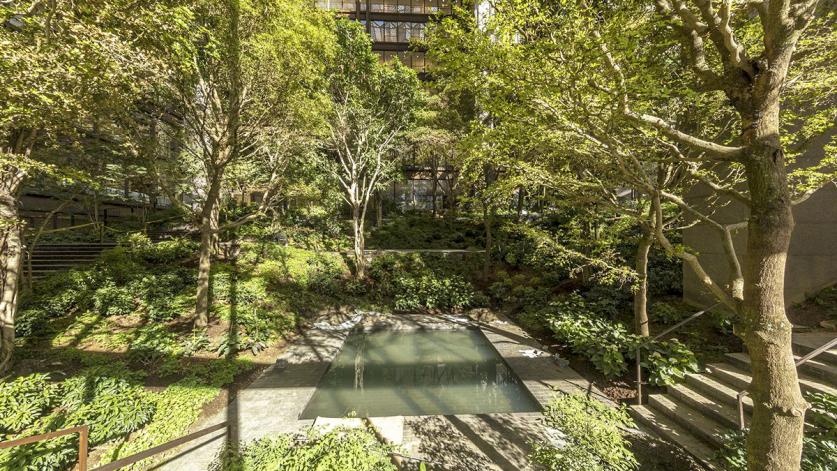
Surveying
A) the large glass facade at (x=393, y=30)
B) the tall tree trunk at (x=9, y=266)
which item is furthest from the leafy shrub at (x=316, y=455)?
the large glass facade at (x=393, y=30)

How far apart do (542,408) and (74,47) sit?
9427 mm

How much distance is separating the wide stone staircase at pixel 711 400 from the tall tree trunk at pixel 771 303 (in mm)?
1721

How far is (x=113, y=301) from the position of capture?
28.4 ft

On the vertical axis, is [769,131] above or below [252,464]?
above

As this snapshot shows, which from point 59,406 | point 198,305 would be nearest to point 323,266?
point 198,305

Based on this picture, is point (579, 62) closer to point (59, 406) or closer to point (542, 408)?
point (542, 408)

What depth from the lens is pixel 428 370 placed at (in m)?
7.13

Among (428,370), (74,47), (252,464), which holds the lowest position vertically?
(428,370)

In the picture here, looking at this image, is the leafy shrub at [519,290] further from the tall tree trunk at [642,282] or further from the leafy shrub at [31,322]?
the leafy shrub at [31,322]

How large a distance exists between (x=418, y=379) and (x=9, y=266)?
835 cm

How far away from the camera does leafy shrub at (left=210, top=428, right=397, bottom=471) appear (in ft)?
9.68

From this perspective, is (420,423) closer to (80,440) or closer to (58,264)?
(80,440)

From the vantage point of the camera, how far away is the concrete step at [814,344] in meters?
4.47

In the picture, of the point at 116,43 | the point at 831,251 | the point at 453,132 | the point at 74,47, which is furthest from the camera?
the point at 453,132
